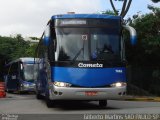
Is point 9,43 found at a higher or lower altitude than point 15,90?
lower

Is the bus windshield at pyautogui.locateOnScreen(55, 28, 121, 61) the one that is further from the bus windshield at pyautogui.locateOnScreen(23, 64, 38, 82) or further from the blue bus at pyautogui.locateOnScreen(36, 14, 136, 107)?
the bus windshield at pyautogui.locateOnScreen(23, 64, 38, 82)

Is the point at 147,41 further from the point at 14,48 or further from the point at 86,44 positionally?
the point at 14,48

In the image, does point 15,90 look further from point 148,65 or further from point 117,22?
point 117,22

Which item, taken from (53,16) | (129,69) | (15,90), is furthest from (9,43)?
(53,16)

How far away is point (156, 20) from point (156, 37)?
1.79 m

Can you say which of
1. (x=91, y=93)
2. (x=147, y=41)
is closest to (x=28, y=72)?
(x=147, y=41)

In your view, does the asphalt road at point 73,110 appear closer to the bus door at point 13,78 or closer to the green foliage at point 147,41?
the green foliage at point 147,41

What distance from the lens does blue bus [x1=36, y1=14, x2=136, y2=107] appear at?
20297mm

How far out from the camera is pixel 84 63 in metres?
20.4

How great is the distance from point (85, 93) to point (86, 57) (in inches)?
50.7

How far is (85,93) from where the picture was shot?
2028 cm

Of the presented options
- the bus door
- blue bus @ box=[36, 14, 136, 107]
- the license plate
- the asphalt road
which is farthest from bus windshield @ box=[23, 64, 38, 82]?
the license plate

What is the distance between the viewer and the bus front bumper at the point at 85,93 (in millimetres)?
20156

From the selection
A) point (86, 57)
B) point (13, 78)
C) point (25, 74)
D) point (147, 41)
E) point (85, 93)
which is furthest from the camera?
point (13, 78)
